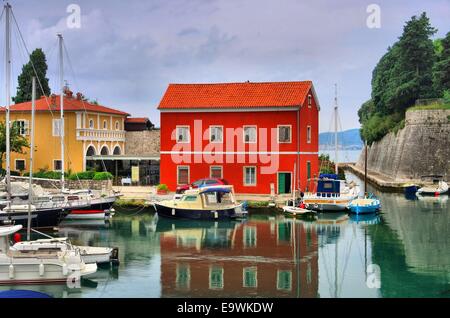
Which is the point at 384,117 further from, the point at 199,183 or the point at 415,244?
the point at 415,244

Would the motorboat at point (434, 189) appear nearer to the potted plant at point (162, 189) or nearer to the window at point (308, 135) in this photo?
the window at point (308, 135)

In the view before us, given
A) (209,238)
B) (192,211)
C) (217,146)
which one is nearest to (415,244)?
(209,238)

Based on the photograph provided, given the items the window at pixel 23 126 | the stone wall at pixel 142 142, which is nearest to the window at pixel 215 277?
the window at pixel 23 126

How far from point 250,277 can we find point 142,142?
3602cm

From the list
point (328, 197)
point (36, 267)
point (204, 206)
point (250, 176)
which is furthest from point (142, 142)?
point (36, 267)

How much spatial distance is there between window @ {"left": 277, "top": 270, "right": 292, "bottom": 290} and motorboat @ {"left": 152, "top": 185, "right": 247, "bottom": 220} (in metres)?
13.4

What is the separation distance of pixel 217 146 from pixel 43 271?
23.6 m

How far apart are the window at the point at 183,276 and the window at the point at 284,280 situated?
9.55 feet

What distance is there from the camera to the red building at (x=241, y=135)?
42.0 meters

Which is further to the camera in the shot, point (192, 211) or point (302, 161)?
point (302, 161)

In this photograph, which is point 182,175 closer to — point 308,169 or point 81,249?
point 308,169

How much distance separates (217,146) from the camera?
43.3 m

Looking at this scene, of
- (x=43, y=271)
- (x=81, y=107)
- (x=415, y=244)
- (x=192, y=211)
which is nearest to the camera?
(x=43, y=271)

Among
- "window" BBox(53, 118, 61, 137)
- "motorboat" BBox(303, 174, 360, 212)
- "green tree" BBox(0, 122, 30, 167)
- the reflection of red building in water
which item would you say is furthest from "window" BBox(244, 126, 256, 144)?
"green tree" BBox(0, 122, 30, 167)
